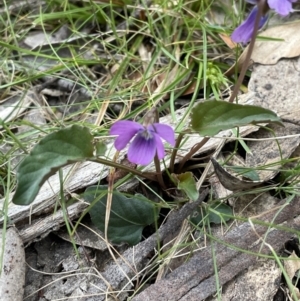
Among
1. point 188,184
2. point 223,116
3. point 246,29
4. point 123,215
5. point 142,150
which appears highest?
point 246,29

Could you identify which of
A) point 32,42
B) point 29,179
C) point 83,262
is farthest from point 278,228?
point 32,42

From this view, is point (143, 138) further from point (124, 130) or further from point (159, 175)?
point (159, 175)

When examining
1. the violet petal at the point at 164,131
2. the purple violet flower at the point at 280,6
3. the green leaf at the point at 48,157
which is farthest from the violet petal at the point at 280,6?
the green leaf at the point at 48,157

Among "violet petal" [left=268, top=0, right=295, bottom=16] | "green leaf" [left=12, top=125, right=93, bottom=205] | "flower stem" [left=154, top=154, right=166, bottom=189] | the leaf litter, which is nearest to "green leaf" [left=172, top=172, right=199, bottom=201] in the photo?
"flower stem" [left=154, top=154, right=166, bottom=189]

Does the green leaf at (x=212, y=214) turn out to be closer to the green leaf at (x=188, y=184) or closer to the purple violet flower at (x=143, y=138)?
the green leaf at (x=188, y=184)

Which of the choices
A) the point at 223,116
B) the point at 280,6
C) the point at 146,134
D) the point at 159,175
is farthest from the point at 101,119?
the point at 280,6

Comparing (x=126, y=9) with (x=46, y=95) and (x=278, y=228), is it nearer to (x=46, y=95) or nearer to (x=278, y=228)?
(x=46, y=95)
